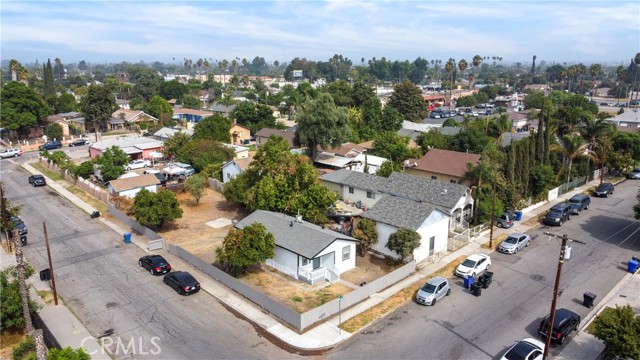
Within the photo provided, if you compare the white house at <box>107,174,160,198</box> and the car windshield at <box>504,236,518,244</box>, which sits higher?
the white house at <box>107,174,160,198</box>

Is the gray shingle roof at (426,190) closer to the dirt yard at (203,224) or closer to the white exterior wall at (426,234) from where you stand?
the white exterior wall at (426,234)

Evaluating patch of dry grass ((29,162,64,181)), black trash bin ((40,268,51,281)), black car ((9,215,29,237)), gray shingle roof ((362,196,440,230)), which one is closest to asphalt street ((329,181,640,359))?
gray shingle roof ((362,196,440,230))

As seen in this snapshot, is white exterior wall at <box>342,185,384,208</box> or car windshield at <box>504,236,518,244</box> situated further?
white exterior wall at <box>342,185,384,208</box>

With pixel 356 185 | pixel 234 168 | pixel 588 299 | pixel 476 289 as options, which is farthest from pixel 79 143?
pixel 588 299

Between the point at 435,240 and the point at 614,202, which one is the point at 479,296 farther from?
the point at 614,202

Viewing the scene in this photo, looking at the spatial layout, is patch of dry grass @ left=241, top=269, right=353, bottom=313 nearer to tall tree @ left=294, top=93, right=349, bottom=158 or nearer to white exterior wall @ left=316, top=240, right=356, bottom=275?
white exterior wall @ left=316, top=240, right=356, bottom=275

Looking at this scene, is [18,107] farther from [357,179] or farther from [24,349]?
[24,349]
